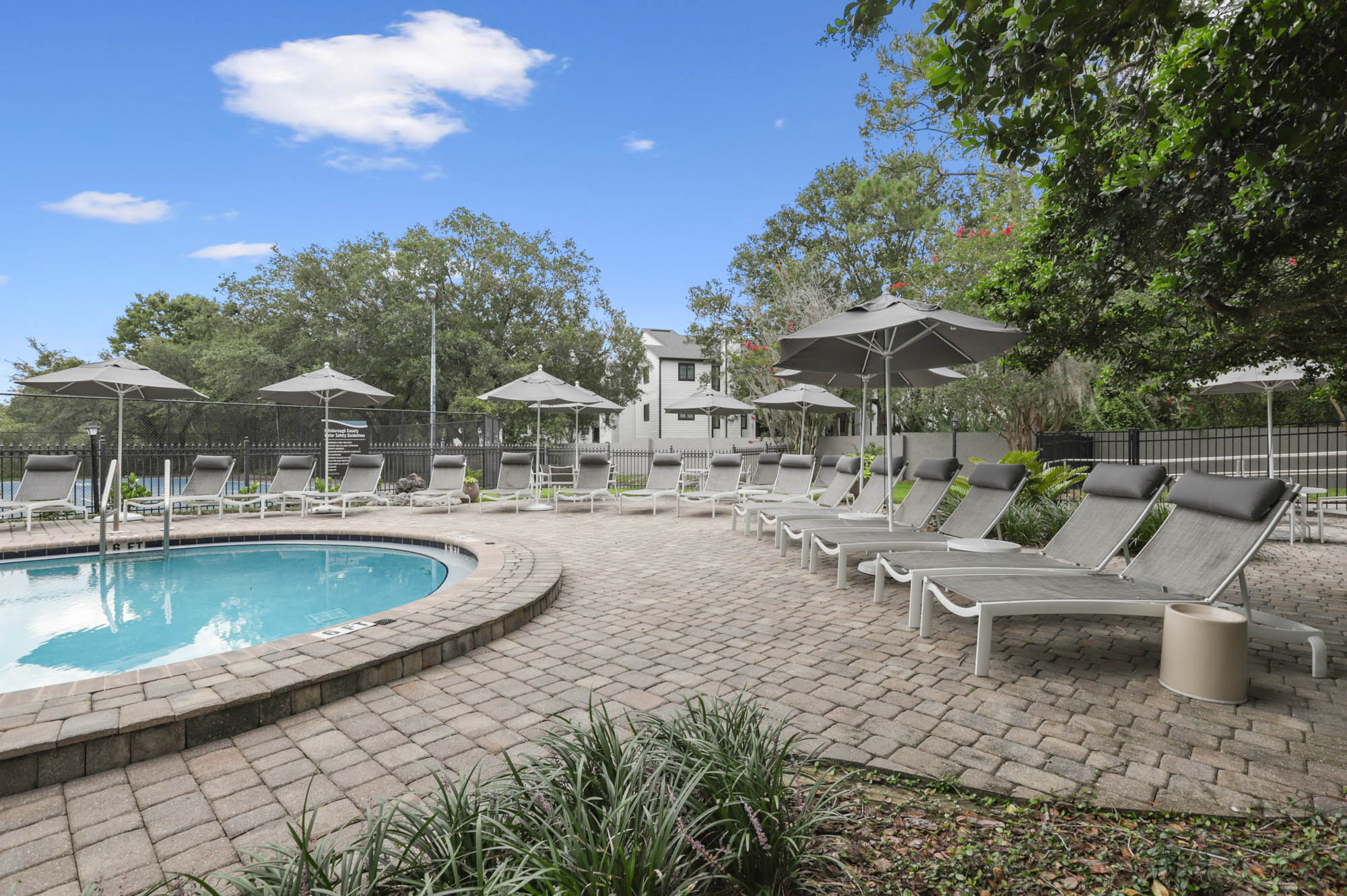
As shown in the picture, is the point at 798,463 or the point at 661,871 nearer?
the point at 661,871

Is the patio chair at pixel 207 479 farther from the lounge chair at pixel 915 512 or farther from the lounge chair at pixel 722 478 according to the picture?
the lounge chair at pixel 915 512

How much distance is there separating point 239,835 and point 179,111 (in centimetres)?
2266

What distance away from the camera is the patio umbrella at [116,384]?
8922 millimetres

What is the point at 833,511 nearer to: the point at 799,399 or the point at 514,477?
the point at 799,399

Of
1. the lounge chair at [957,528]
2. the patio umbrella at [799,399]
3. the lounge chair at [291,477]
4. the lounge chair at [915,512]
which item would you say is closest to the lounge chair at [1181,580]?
the lounge chair at [957,528]

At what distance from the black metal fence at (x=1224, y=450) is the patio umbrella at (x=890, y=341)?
22.5 ft

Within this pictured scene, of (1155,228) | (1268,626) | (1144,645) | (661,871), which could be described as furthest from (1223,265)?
(661,871)

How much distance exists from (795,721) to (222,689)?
2.64m

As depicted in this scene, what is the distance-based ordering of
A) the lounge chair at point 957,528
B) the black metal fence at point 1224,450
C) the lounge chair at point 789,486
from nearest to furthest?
1. the lounge chair at point 957,528
2. the lounge chair at point 789,486
3. the black metal fence at point 1224,450

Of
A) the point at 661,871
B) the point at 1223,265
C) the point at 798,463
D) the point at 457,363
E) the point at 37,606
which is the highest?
the point at 457,363

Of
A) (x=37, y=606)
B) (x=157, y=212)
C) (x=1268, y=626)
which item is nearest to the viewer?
(x=1268, y=626)

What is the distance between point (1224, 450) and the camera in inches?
566

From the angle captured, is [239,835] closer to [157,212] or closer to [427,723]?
[427,723]

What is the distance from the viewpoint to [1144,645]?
4023 mm
